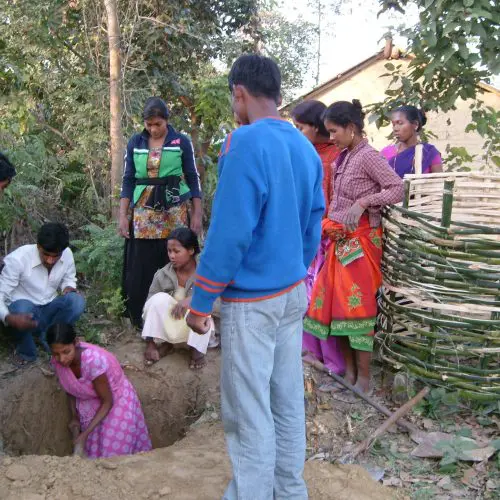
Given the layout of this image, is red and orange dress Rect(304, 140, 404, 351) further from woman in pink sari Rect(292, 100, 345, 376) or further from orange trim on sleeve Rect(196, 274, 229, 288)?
orange trim on sleeve Rect(196, 274, 229, 288)

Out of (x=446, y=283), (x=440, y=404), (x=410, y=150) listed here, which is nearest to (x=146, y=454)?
(x=440, y=404)

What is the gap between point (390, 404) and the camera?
353cm

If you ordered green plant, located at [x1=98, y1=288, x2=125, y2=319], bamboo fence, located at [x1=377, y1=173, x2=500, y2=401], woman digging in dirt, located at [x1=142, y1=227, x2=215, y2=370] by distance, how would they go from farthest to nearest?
green plant, located at [x1=98, y1=288, x2=125, y2=319] < woman digging in dirt, located at [x1=142, y1=227, x2=215, y2=370] < bamboo fence, located at [x1=377, y1=173, x2=500, y2=401]

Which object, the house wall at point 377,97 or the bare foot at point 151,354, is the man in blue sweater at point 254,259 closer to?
the bare foot at point 151,354

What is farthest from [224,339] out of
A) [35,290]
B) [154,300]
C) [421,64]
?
[421,64]

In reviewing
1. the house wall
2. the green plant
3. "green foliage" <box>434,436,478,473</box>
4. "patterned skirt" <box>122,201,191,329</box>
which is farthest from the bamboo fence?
the house wall

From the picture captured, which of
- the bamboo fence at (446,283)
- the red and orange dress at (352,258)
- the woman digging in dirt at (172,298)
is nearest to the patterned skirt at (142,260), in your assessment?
the woman digging in dirt at (172,298)

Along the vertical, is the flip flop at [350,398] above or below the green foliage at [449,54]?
below

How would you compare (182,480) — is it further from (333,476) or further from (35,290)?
(35,290)

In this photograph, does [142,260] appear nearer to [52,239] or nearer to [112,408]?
[52,239]

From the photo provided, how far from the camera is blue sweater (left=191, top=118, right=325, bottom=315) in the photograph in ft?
6.31

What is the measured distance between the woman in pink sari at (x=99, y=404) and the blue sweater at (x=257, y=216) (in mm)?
1785

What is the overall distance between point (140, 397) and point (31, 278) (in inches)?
45.0

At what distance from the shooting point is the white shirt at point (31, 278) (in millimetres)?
3895
